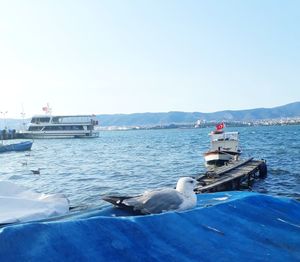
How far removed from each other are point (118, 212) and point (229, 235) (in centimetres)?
185

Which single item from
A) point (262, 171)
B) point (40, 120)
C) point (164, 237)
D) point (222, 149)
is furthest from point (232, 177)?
point (40, 120)

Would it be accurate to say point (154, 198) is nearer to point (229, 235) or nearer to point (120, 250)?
point (229, 235)

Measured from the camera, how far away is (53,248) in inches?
148

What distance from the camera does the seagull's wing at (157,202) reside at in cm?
582

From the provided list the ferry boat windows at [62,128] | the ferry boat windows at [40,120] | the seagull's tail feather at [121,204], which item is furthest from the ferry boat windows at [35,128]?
the seagull's tail feather at [121,204]

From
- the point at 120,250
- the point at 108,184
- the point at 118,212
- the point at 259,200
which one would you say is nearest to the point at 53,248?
the point at 120,250

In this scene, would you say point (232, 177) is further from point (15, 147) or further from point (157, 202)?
point (15, 147)

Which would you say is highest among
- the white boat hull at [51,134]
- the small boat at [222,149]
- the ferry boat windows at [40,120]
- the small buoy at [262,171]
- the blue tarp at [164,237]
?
the ferry boat windows at [40,120]

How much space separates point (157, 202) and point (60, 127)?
9619 cm

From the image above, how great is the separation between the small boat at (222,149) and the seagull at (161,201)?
72.5 feet

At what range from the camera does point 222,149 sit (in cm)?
3097

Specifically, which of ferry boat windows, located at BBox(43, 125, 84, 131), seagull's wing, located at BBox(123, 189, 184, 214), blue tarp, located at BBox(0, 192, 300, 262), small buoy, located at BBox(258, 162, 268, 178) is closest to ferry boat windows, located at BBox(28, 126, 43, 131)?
ferry boat windows, located at BBox(43, 125, 84, 131)

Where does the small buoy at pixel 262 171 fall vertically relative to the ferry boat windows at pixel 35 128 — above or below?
below

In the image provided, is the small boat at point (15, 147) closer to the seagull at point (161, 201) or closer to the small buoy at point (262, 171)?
the small buoy at point (262, 171)
